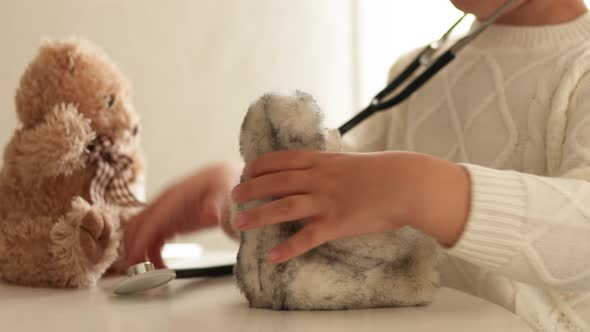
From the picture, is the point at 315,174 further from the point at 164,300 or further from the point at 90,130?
the point at 90,130

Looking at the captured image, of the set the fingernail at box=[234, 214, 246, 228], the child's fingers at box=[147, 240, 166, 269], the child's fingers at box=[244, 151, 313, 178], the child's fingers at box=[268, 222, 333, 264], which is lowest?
the child's fingers at box=[147, 240, 166, 269]

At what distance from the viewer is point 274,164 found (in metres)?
0.47

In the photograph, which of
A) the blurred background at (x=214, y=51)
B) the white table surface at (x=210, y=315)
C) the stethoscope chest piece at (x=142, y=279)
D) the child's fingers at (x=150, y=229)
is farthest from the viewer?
the blurred background at (x=214, y=51)

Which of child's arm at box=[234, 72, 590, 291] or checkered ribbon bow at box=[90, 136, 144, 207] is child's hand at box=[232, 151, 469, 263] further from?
checkered ribbon bow at box=[90, 136, 144, 207]

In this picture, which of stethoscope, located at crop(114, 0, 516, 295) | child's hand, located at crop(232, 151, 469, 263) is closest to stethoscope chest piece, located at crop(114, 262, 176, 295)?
stethoscope, located at crop(114, 0, 516, 295)

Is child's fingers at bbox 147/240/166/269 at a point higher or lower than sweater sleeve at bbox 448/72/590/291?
lower

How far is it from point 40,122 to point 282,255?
0.31 m

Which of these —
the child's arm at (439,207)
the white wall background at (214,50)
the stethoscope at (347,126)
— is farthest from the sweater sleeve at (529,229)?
the white wall background at (214,50)

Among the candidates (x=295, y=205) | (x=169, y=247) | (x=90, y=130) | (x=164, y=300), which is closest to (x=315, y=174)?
(x=295, y=205)

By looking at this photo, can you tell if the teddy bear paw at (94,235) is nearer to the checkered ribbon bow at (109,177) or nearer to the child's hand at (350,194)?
the checkered ribbon bow at (109,177)

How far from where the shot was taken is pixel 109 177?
0.66m

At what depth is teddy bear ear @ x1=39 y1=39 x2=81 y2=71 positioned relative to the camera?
65cm

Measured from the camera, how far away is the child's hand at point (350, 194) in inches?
17.7

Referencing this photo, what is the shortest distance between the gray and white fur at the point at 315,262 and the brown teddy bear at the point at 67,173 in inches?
7.1
